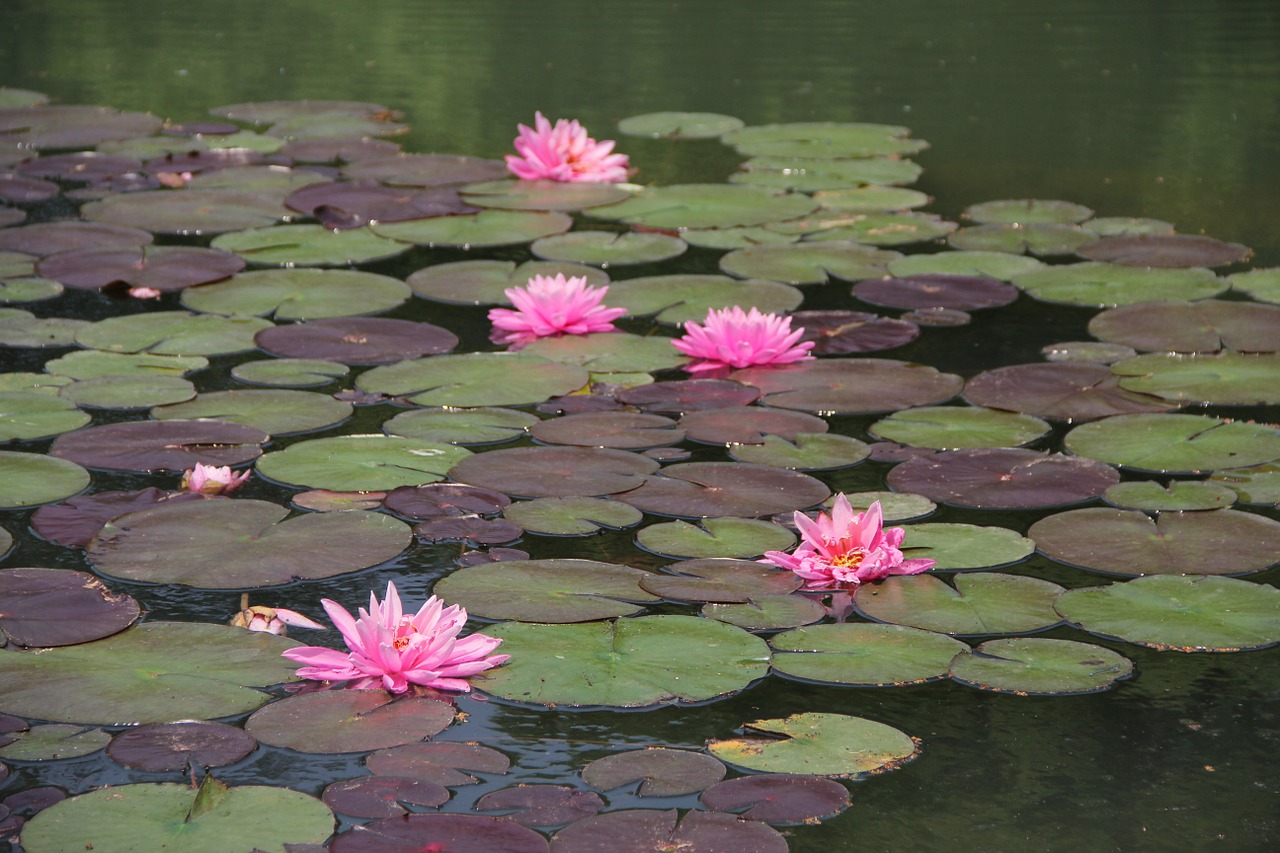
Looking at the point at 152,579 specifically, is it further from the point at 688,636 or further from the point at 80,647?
the point at 688,636

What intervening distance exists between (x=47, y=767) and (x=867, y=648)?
126 centimetres

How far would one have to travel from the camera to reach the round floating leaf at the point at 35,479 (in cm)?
297

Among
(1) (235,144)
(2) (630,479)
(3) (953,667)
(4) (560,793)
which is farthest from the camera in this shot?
(1) (235,144)

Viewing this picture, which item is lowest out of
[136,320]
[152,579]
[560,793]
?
[560,793]

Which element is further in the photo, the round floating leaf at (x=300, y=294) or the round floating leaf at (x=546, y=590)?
the round floating leaf at (x=300, y=294)

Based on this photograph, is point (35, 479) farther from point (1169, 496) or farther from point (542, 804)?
point (1169, 496)

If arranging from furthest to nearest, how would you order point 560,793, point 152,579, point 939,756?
point 152,579 → point 939,756 → point 560,793

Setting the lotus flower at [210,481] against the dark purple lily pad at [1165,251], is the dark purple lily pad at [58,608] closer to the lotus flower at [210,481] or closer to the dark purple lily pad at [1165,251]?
the lotus flower at [210,481]

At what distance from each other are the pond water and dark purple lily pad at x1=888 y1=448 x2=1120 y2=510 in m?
0.04

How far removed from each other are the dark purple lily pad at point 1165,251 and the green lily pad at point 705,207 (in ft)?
3.44

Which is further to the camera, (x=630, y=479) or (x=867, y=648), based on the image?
(x=630, y=479)

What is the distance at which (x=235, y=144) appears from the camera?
6391 millimetres

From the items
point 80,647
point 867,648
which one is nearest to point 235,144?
point 80,647

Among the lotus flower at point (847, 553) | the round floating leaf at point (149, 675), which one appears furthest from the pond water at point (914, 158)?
the lotus flower at point (847, 553)
